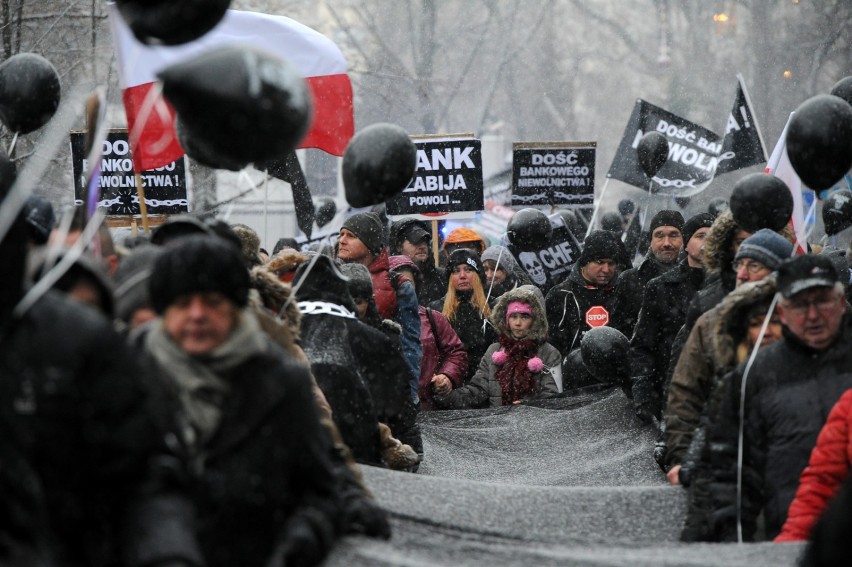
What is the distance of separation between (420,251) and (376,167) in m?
5.34

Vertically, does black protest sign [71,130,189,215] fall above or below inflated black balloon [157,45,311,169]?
below

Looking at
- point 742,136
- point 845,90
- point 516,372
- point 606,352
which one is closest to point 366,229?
point 606,352

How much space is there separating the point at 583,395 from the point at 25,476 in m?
8.25

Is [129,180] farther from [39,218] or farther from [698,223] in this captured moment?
[39,218]

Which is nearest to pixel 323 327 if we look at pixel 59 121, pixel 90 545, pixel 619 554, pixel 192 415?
pixel 619 554

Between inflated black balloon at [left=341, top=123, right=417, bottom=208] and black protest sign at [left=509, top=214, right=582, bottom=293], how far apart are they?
720 cm

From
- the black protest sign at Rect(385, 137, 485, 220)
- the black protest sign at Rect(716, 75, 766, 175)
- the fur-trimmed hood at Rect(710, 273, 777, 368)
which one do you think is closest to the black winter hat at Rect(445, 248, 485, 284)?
the black protest sign at Rect(385, 137, 485, 220)

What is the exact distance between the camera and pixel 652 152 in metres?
15.6

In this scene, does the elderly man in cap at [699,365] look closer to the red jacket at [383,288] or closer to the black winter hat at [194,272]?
the red jacket at [383,288]

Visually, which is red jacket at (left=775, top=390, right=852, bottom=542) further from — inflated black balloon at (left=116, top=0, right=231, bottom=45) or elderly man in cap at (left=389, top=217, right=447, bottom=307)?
elderly man in cap at (left=389, top=217, right=447, bottom=307)

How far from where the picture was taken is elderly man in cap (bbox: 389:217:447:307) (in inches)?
507

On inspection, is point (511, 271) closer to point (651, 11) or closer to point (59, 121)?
point (59, 121)

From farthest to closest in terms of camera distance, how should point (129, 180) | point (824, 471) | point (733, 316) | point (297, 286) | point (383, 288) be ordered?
point (129, 180)
point (383, 288)
point (297, 286)
point (733, 316)
point (824, 471)

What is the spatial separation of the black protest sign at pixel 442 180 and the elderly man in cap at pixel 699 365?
684 cm
